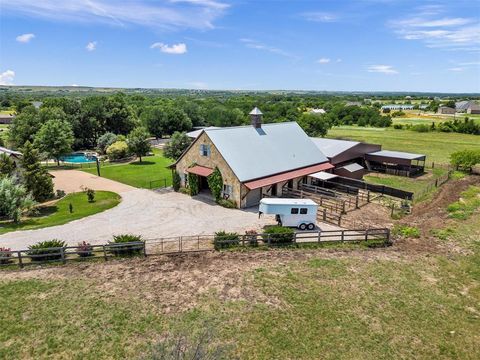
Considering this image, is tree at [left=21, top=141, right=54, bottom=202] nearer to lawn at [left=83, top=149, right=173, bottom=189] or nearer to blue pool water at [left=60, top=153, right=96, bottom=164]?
lawn at [left=83, top=149, right=173, bottom=189]

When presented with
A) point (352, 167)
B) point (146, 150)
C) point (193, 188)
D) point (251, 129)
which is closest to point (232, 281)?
point (193, 188)

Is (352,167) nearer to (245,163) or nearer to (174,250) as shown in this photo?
(245,163)

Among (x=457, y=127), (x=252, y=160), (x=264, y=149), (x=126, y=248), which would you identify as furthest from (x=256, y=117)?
(x=457, y=127)

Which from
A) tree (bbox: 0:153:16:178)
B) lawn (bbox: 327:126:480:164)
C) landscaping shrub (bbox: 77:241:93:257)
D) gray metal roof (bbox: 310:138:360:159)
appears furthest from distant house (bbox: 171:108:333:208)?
lawn (bbox: 327:126:480:164)

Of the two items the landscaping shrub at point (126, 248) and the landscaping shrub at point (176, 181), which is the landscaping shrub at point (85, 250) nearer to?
the landscaping shrub at point (126, 248)

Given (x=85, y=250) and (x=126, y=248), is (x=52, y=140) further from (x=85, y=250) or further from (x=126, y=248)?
(x=126, y=248)

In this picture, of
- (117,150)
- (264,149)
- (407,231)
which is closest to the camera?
(407,231)
